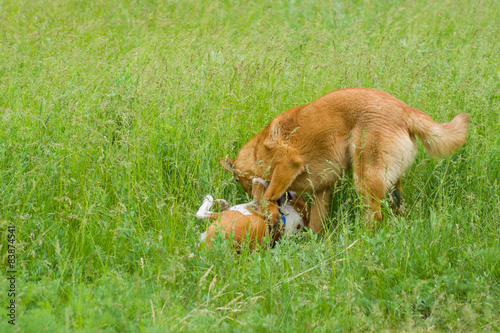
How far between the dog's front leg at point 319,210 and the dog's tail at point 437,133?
3.17ft

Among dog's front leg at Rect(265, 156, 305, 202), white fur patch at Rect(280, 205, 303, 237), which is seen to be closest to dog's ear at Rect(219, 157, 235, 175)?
dog's front leg at Rect(265, 156, 305, 202)

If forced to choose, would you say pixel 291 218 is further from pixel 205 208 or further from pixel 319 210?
pixel 205 208

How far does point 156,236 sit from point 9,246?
885mm

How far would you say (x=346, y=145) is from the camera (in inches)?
152

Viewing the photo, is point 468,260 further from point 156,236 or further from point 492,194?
point 156,236

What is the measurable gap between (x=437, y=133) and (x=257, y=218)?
1.54 m

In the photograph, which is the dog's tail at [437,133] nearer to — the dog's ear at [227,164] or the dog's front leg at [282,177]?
the dog's front leg at [282,177]

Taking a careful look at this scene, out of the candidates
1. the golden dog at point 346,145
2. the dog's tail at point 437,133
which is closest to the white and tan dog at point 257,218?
the golden dog at point 346,145

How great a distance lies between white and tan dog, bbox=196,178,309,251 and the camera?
10.7 feet

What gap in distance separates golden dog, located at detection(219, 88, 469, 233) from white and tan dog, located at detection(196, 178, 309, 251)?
0.40 ft

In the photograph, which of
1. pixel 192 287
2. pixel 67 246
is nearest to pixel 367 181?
pixel 192 287

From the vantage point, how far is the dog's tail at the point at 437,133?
3701 mm

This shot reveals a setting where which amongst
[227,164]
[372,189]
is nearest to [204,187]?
[227,164]

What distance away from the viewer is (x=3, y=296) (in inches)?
93.2
